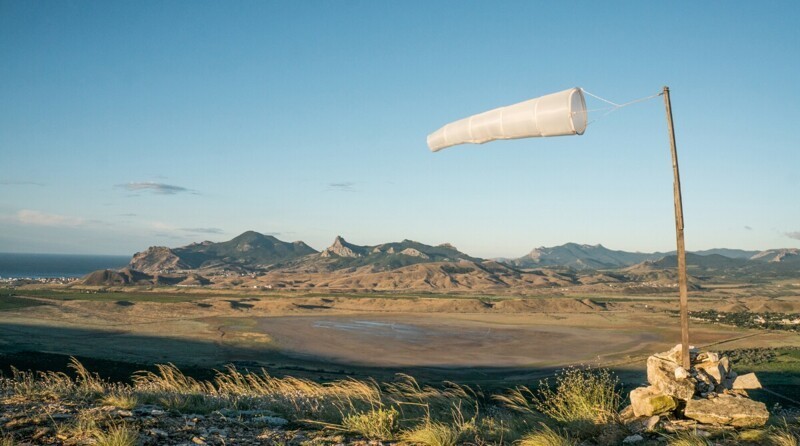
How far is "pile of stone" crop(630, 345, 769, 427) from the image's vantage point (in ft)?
25.8

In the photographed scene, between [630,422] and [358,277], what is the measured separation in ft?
528

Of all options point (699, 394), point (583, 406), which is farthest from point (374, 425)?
point (699, 394)

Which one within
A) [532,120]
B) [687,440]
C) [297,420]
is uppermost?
[532,120]

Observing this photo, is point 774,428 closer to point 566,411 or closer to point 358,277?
point 566,411

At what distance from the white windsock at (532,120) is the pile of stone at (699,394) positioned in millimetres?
4402

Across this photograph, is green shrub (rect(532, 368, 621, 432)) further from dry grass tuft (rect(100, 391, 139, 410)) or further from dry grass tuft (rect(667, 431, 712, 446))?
dry grass tuft (rect(100, 391, 139, 410))

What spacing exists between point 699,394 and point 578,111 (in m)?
5.17

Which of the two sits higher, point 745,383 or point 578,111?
point 578,111

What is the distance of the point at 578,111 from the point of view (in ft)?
26.8

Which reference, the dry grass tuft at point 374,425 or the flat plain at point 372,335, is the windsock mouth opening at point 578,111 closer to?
the dry grass tuft at point 374,425

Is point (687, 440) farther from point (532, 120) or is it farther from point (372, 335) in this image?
point (372, 335)

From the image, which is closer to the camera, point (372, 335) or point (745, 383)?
point (745, 383)

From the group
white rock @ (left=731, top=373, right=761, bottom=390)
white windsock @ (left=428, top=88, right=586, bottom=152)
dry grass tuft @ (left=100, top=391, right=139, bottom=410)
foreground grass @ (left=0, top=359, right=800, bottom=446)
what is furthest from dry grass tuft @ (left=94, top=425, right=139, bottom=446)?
white rock @ (left=731, top=373, right=761, bottom=390)

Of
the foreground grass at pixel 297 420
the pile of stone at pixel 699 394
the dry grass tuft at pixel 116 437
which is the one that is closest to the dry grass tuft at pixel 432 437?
the foreground grass at pixel 297 420
